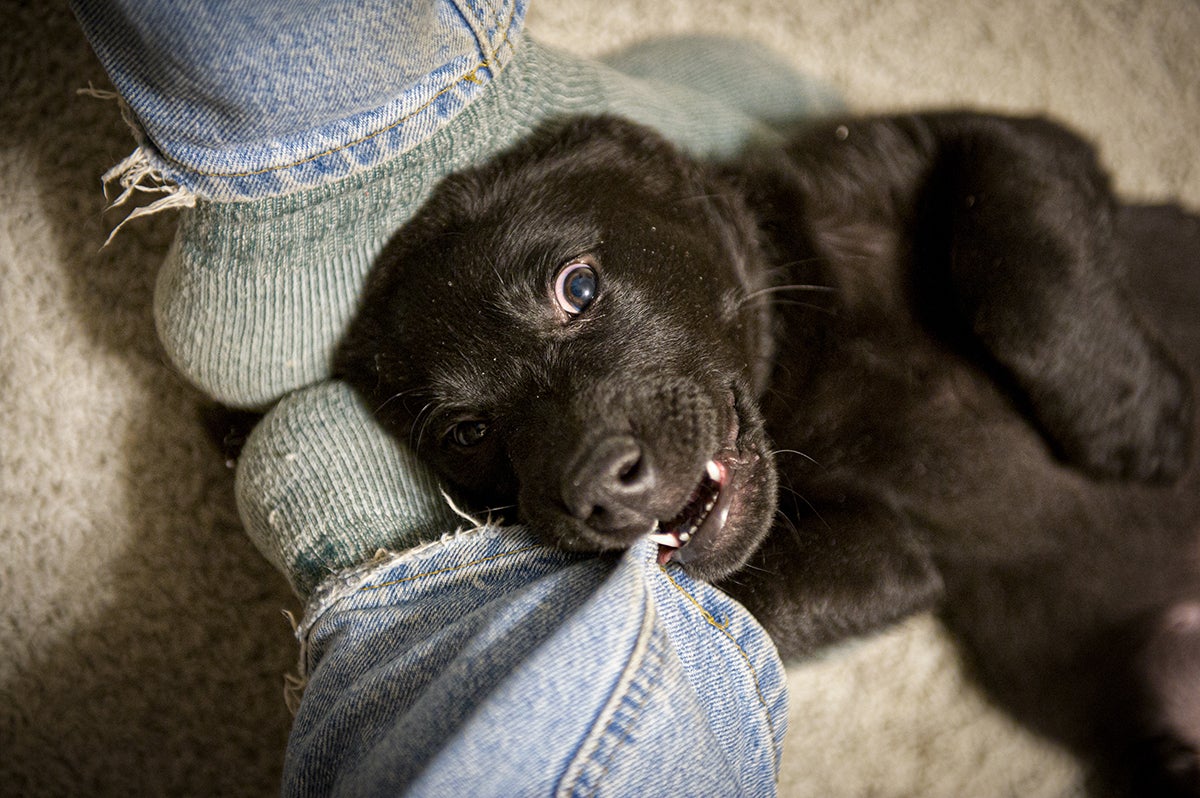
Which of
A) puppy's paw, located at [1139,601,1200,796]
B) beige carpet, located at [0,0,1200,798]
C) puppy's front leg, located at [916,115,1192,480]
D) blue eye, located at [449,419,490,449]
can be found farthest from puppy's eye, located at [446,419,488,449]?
puppy's paw, located at [1139,601,1200,796]

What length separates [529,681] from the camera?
3.00ft

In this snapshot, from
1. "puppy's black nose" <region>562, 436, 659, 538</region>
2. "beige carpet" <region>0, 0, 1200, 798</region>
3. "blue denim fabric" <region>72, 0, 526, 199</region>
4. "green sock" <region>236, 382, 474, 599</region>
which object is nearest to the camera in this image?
"blue denim fabric" <region>72, 0, 526, 199</region>

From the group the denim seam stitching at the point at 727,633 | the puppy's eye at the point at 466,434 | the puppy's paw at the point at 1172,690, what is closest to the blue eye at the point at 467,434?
the puppy's eye at the point at 466,434

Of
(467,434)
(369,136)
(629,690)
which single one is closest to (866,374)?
(467,434)

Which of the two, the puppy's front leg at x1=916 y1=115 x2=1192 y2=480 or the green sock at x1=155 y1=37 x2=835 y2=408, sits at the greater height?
the green sock at x1=155 y1=37 x2=835 y2=408

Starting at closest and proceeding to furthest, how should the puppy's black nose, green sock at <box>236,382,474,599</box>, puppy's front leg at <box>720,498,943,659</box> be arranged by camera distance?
the puppy's black nose < green sock at <box>236,382,474,599</box> < puppy's front leg at <box>720,498,943,659</box>

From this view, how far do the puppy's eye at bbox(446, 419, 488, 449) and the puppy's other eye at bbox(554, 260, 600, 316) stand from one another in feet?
0.96

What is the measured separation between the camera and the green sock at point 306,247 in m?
1.35

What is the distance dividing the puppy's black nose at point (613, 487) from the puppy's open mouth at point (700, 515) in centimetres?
11

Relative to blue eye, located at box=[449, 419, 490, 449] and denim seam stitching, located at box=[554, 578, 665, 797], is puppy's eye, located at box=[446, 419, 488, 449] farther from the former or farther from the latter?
denim seam stitching, located at box=[554, 578, 665, 797]

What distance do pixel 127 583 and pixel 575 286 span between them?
1.30 metres

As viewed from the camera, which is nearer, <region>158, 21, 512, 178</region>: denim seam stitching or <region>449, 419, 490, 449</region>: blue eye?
<region>158, 21, 512, 178</region>: denim seam stitching

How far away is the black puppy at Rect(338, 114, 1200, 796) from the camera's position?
1.36 m

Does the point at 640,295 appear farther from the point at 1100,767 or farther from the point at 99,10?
the point at 1100,767
